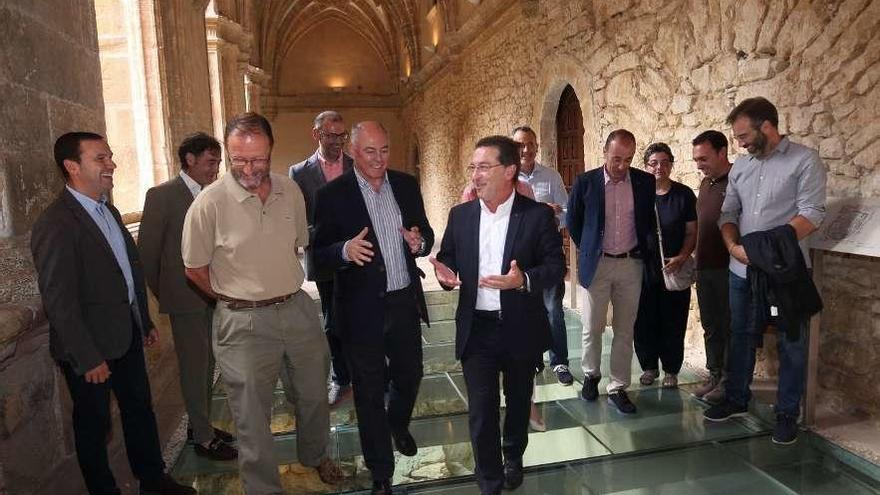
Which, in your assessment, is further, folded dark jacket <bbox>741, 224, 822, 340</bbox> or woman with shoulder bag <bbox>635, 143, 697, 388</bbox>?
woman with shoulder bag <bbox>635, 143, 697, 388</bbox>

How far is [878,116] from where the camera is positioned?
3076 mm

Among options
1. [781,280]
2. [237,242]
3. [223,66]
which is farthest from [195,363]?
[223,66]

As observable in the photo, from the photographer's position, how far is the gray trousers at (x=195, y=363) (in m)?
3.03

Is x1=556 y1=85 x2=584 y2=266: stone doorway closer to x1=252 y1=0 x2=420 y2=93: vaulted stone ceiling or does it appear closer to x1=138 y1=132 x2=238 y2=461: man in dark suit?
x1=138 y1=132 x2=238 y2=461: man in dark suit

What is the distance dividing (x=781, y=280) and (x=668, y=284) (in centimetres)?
91

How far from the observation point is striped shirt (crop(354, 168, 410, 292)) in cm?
271

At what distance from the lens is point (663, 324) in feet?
13.1

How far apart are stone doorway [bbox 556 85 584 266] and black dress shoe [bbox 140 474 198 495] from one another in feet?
18.8

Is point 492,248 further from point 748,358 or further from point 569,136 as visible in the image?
point 569,136

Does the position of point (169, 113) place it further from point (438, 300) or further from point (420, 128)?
point (420, 128)

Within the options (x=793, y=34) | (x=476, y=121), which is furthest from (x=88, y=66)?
(x=476, y=121)

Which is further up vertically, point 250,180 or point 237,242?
point 250,180

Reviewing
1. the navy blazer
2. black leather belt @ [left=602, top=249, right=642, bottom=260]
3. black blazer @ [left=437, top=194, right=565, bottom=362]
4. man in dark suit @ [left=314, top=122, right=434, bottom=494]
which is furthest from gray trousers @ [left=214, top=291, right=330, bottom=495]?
black leather belt @ [left=602, top=249, right=642, bottom=260]

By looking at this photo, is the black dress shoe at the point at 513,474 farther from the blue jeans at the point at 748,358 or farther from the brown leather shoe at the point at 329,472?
the blue jeans at the point at 748,358
